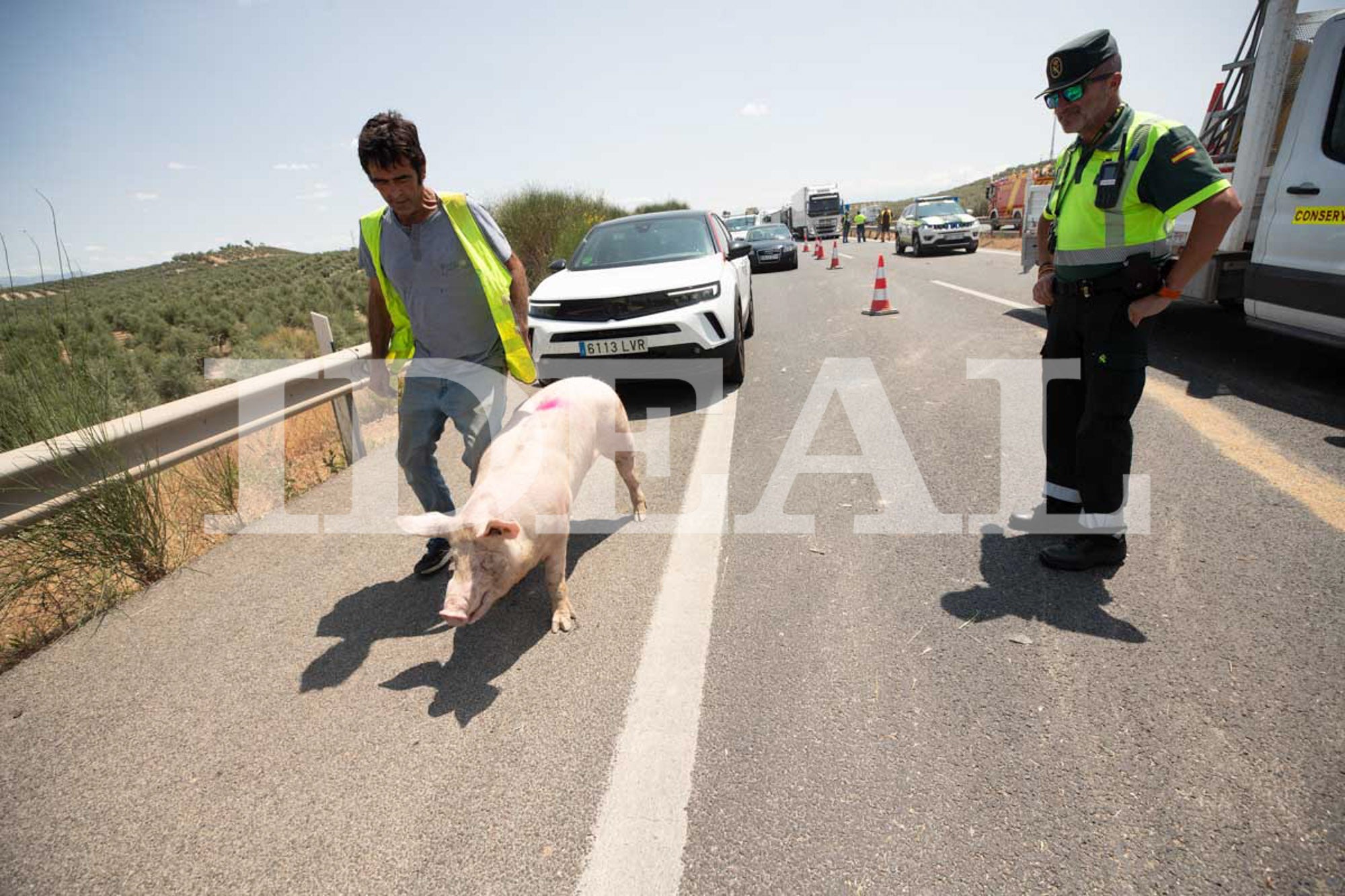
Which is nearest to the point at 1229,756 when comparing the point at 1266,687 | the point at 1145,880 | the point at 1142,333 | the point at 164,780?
the point at 1266,687

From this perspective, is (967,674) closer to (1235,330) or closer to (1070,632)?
(1070,632)

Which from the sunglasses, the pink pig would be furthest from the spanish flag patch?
the pink pig

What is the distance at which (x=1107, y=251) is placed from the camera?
9.17ft

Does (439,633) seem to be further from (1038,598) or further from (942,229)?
(942,229)

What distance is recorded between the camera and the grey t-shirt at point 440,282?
332 cm

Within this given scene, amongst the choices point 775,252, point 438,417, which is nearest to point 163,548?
point 438,417

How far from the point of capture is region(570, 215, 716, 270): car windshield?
7422 mm

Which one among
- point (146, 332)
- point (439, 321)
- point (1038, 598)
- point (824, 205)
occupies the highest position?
point (824, 205)

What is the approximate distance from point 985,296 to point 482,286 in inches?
416

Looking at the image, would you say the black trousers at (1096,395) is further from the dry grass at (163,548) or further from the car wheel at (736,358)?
the dry grass at (163,548)

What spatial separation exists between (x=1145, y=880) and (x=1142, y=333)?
2223 millimetres

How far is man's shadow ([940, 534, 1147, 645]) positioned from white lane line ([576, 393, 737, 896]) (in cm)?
122

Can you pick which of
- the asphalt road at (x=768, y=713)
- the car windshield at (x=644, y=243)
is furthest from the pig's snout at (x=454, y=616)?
the car windshield at (x=644, y=243)

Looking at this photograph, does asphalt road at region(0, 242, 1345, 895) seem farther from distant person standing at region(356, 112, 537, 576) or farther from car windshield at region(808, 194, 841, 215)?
car windshield at region(808, 194, 841, 215)
